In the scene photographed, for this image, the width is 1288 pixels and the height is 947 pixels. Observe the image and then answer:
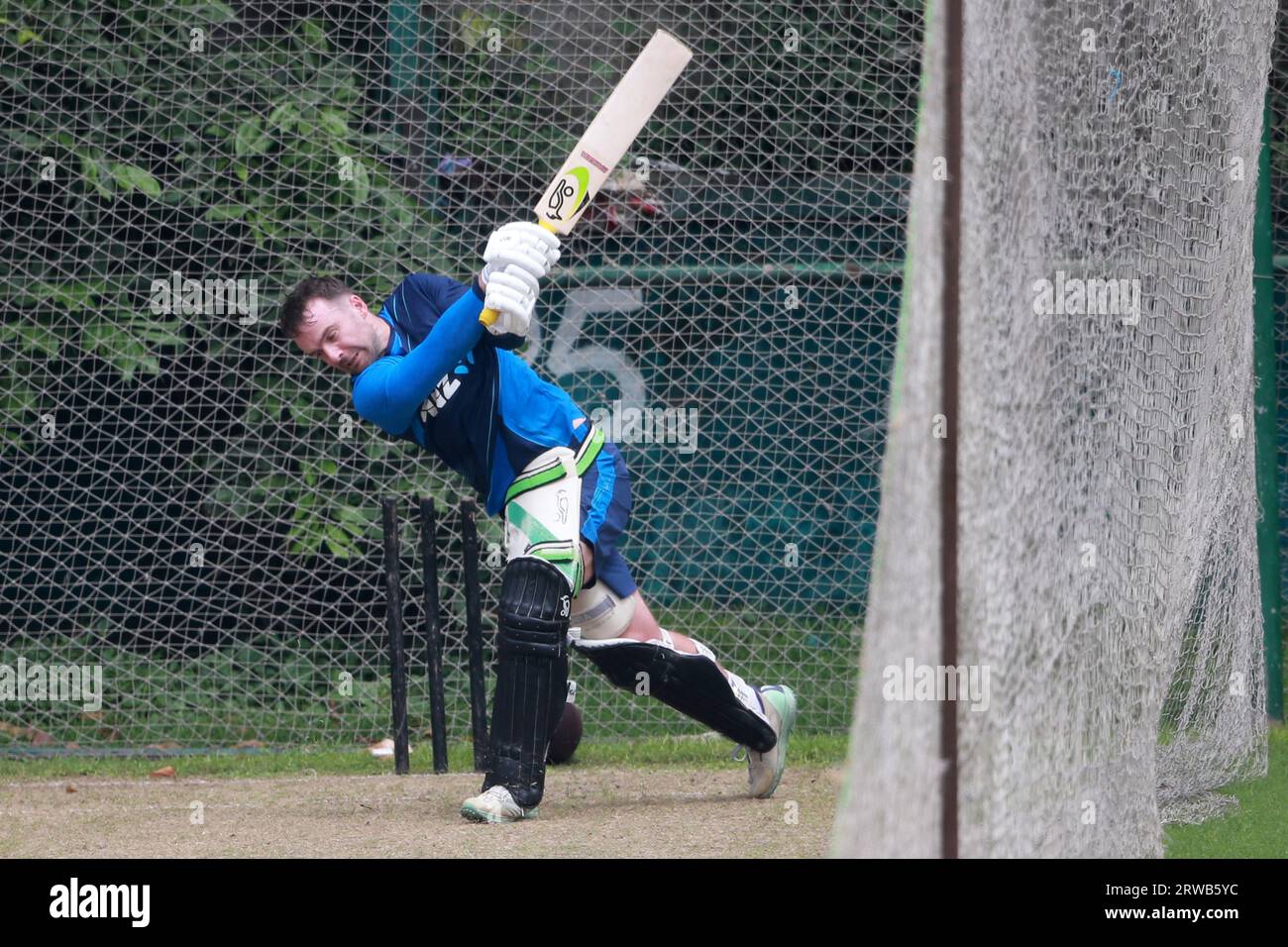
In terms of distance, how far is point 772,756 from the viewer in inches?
177

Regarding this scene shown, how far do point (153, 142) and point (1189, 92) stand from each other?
4093 millimetres

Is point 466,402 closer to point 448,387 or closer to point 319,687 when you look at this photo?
point 448,387

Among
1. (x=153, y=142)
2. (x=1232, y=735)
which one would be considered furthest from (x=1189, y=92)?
(x=153, y=142)

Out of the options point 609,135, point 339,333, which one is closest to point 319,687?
point 339,333

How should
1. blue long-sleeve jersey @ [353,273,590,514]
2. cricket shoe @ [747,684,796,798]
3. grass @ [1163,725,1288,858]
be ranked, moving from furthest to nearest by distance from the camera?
cricket shoe @ [747,684,796,798] < blue long-sleeve jersey @ [353,273,590,514] < grass @ [1163,725,1288,858]

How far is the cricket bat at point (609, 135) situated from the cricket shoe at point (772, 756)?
1556mm

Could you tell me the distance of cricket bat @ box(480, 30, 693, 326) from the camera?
376 cm

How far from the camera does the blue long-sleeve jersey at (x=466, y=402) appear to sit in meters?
4.01

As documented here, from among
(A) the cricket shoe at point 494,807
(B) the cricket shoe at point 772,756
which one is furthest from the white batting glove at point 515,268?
(B) the cricket shoe at point 772,756

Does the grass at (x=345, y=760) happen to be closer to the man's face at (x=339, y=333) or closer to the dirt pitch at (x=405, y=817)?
the dirt pitch at (x=405, y=817)

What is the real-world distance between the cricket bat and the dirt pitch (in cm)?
134

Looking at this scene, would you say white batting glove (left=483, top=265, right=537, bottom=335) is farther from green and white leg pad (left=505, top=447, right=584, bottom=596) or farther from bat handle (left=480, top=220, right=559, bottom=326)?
green and white leg pad (left=505, top=447, right=584, bottom=596)

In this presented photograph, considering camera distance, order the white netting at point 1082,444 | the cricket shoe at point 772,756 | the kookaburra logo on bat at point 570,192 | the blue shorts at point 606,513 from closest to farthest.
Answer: the white netting at point 1082,444
the kookaburra logo on bat at point 570,192
the blue shorts at point 606,513
the cricket shoe at point 772,756

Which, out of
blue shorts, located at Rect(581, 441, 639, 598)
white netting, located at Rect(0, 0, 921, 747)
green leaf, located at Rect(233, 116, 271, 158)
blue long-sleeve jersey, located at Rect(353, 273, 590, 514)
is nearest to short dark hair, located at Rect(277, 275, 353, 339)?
blue long-sleeve jersey, located at Rect(353, 273, 590, 514)
